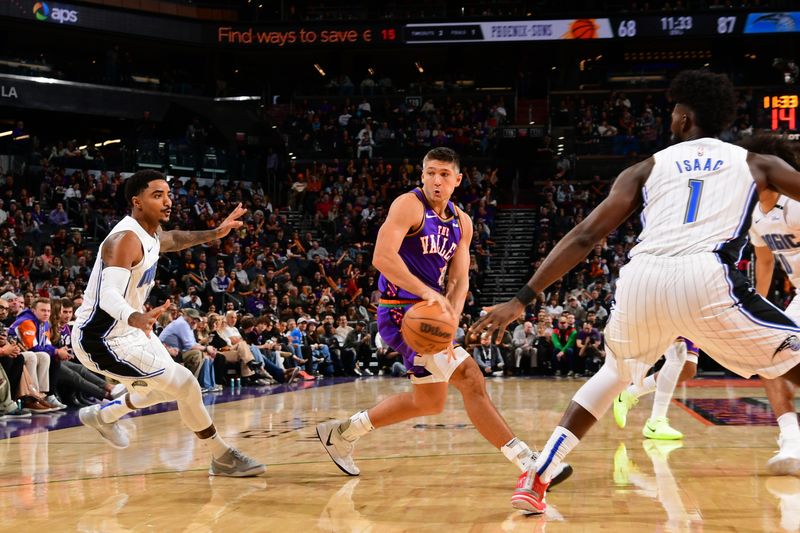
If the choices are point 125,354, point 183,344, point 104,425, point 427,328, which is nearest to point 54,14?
point 183,344

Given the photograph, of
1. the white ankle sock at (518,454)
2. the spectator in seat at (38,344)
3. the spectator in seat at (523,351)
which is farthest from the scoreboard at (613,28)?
the white ankle sock at (518,454)

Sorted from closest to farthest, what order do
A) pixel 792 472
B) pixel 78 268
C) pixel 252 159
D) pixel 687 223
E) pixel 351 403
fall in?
pixel 687 223, pixel 792 472, pixel 351 403, pixel 78 268, pixel 252 159

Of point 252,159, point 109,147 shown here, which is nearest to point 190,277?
point 109,147

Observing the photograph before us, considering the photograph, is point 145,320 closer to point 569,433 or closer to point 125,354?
point 125,354

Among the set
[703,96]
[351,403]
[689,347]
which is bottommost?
[351,403]

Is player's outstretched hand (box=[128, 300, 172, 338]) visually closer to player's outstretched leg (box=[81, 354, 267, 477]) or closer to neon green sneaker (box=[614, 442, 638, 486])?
player's outstretched leg (box=[81, 354, 267, 477])

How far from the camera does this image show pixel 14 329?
945cm

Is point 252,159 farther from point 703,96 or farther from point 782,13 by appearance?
point 703,96

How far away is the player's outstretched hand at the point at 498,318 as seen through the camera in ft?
11.6

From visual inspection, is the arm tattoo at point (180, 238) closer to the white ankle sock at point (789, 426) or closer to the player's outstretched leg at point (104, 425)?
the player's outstretched leg at point (104, 425)

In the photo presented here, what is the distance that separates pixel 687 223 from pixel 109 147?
66.9ft

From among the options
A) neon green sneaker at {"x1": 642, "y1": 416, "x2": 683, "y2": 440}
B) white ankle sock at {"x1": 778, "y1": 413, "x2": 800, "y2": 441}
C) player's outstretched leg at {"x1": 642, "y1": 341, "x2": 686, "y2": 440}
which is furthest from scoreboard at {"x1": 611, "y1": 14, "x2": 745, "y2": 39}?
white ankle sock at {"x1": 778, "y1": 413, "x2": 800, "y2": 441}

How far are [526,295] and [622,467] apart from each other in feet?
6.95

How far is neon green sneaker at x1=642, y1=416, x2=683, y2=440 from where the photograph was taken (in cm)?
650
